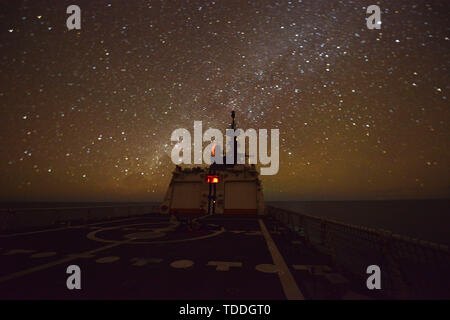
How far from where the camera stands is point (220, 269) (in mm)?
5492

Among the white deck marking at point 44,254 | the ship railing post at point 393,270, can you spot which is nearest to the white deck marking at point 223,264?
the ship railing post at point 393,270

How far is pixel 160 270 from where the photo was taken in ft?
17.6

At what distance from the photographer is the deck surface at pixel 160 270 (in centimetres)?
412

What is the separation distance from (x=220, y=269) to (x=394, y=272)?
145 inches

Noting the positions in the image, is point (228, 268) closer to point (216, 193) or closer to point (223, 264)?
point (223, 264)

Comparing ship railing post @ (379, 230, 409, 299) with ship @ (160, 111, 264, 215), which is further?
ship @ (160, 111, 264, 215)

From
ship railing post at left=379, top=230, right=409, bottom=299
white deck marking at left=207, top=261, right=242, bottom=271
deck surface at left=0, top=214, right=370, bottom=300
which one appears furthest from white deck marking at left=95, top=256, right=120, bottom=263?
ship railing post at left=379, top=230, right=409, bottom=299

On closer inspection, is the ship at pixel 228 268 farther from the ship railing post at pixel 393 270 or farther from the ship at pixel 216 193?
the ship at pixel 216 193

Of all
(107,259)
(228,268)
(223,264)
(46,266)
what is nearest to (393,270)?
(228,268)

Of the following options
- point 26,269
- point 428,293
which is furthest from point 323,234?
point 26,269

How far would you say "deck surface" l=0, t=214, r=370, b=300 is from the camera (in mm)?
4125

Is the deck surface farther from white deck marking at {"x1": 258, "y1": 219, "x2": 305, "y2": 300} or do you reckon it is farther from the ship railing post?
the ship railing post

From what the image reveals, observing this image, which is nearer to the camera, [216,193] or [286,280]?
[286,280]
